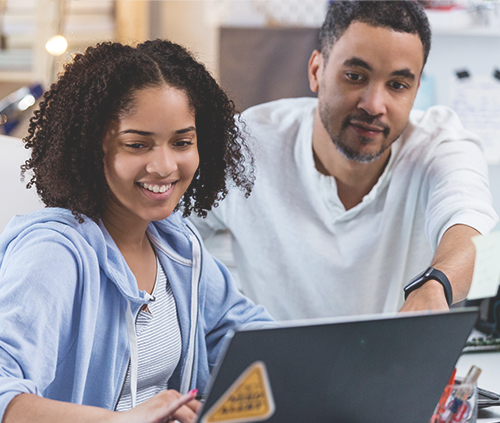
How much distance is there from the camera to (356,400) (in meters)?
0.60

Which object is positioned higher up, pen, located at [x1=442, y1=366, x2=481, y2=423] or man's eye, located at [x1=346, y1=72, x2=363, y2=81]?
man's eye, located at [x1=346, y1=72, x2=363, y2=81]

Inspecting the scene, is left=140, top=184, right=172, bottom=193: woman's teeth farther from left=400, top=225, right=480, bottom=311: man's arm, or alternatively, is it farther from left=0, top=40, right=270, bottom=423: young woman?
left=400, top=225, right=480, bottom=311: man's arm

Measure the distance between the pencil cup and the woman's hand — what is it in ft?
1.18

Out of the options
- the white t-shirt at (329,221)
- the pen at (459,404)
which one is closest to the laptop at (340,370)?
the pen at (459,404)

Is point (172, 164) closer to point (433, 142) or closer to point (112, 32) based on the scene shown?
point (433, 142)

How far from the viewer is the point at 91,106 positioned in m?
0.89

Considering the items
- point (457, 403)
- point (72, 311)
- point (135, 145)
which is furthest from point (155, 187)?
point (457, 403)

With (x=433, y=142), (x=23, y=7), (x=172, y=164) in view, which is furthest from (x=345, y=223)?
(x=23, y=7)

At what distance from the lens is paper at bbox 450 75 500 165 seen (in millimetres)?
2248

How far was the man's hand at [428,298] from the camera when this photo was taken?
85 centimetres

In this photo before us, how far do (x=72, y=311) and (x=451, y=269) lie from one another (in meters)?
0.60

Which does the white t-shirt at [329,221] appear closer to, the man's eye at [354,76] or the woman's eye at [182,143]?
the man's eye at [354,76]

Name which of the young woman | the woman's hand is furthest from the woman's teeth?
the woman's hand

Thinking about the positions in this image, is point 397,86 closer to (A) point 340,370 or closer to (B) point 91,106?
(B) point 91,106
